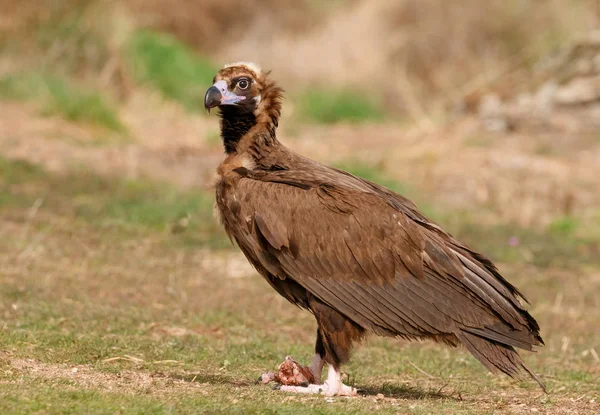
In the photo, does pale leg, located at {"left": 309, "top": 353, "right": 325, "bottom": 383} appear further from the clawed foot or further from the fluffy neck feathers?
the fluffy neck feathers

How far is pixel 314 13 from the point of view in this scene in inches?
1139

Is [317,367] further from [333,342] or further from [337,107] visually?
[337,107]

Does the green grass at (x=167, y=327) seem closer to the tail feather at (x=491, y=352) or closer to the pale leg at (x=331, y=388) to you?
the pale leg at (x=331, y=388)

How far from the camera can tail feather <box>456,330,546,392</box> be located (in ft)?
22.1

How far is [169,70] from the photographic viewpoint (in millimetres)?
21453

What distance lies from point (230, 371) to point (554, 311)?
433 cm

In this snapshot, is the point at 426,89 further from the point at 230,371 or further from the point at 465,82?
the point at 230,371

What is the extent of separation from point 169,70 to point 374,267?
15153 millimetres

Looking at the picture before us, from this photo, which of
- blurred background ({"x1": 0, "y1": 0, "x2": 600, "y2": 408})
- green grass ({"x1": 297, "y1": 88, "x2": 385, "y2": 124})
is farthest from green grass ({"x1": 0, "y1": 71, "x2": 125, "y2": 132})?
green grass ({"x1": 297, "y1": 88, "x2": 385, "y2": 124})

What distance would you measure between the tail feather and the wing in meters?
0.05

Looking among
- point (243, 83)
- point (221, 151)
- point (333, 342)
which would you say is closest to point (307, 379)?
point (333, 342)

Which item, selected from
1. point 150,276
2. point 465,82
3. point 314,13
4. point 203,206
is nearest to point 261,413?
point 150,276

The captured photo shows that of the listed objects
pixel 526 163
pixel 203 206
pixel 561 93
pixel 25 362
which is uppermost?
pixel 561 93

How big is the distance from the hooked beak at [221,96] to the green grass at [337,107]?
15007 mm
